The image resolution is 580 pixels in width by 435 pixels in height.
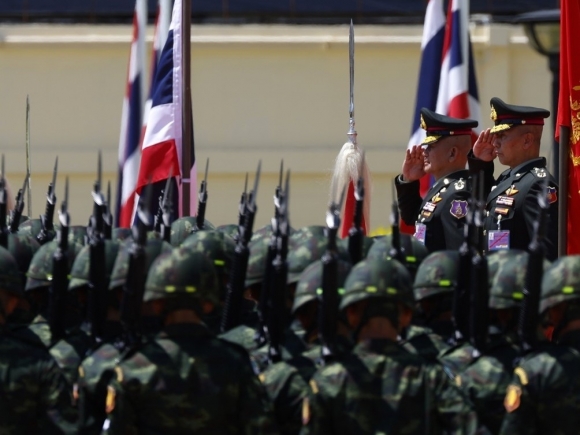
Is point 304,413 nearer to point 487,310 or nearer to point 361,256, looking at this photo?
point 487,310

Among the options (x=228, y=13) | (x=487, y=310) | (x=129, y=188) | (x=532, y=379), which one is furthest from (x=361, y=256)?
(x=228, y=13)

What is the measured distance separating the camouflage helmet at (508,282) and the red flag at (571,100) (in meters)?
1.93

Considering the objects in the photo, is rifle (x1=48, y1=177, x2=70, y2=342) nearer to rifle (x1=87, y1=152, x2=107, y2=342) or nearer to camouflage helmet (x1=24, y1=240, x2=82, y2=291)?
rifle (x1=87, y1=152, x2=107, y2=342)

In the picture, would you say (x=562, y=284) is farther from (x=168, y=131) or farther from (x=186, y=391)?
(x=168, y=131)

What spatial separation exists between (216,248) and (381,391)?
1520 mm

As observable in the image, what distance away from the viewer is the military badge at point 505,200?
316 inches

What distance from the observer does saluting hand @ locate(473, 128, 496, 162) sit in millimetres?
8312

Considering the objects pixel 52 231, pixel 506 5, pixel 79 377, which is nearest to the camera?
pixel 79 377

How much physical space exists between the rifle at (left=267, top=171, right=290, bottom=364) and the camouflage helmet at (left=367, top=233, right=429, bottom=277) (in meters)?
0.47

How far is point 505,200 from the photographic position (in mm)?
8062

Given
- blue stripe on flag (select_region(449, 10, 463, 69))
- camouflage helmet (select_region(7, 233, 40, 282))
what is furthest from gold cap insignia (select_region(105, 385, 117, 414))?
blue stripe on flag (select_region(449, 10, 463, 69))

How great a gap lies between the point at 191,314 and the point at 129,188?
15.0ft

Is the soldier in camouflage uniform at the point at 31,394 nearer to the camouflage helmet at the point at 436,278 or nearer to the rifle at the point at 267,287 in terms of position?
the rifle at the point at 267,287

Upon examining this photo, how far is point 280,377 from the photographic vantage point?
19.3ft
